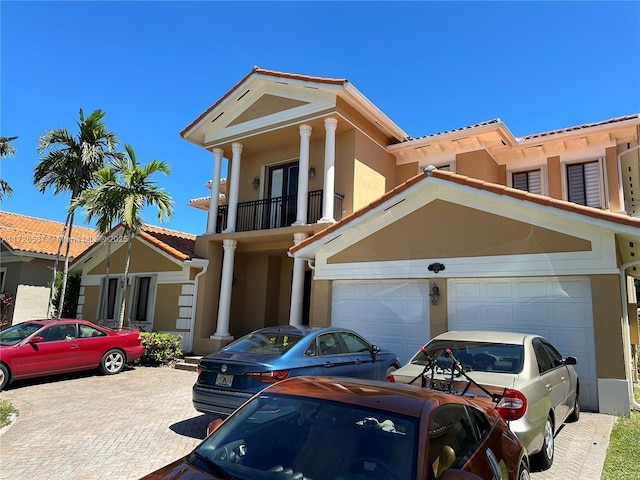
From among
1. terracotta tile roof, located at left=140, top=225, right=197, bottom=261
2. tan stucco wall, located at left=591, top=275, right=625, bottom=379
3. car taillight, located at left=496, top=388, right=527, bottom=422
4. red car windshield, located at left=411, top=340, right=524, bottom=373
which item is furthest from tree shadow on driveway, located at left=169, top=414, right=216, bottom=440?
terracotta tile roof, located at left=140, top=225, right=197, bottom=261

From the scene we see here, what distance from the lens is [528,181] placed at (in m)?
14.1

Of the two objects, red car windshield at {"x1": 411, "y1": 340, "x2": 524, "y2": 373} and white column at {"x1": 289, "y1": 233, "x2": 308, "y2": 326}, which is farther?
white column at {"x1": 289, "y1": 233, "x2": 308, "y2": 326}

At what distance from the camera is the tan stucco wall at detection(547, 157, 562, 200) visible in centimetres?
1323

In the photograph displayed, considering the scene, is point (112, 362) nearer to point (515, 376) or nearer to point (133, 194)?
point (133, 194)

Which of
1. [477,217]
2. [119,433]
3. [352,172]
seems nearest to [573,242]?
[477,217]

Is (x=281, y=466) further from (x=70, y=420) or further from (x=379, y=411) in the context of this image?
(x=70, y=420)

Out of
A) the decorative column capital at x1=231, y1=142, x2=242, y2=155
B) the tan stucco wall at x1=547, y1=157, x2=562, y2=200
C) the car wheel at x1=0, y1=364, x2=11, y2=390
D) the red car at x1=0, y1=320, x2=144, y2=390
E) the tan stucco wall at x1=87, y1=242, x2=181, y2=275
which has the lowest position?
the car wheel at x1=0, y1=364, x2=11, y2=390

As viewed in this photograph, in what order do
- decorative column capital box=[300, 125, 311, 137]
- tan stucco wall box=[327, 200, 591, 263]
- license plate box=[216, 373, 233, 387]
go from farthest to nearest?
decorative column capital box=[300, 125, 311, 137], tan stucco wall box=[327, 200, 591, 263], license plate box=[216, 373, 233, 387]

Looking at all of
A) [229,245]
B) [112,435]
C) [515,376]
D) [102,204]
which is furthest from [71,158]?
[515,376]

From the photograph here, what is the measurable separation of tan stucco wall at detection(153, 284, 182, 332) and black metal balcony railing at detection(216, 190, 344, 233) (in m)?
2.59

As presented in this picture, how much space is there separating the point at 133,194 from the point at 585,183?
13.7 meters

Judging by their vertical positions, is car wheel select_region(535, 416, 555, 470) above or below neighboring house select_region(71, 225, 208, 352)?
below

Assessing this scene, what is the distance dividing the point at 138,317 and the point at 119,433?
34.7 ft

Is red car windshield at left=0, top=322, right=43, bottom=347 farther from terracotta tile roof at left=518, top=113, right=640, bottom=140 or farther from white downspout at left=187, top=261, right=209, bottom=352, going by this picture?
terracotta tile roof at left=518, top=113, right=640, bottom=140
